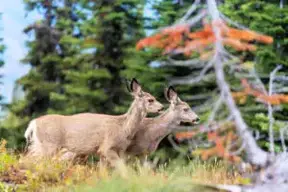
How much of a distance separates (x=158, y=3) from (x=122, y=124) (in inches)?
487

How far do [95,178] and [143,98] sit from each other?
4.44 metres

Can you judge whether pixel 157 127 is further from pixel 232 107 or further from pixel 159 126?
pixel 232 107

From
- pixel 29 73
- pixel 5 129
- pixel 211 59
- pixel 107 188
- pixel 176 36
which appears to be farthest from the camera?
pixel 29 73

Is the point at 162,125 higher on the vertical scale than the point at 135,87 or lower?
lower

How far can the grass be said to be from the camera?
8.16 metres

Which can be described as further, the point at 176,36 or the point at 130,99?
the point at 130,99

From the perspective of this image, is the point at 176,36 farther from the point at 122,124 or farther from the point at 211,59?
the point at 122,124

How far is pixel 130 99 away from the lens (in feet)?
82.7

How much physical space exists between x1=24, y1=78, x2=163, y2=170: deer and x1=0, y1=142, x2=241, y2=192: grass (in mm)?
1478

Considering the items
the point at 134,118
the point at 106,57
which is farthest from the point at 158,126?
the point at 106,57

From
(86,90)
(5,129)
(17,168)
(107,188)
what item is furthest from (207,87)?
(107,188)

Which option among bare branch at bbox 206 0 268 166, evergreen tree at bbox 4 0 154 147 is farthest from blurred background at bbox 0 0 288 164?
bare branch at bbox 206 0 268 166

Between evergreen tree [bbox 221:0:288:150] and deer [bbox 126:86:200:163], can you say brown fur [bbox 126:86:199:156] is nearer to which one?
deer [bbox 126:86:200:163]

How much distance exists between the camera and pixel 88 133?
1334 cm
